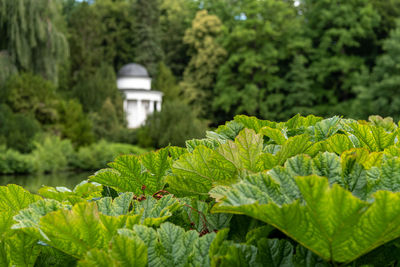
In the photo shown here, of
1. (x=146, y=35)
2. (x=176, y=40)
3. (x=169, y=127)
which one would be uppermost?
(x=146, y=35)

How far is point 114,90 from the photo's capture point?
79.9 ft

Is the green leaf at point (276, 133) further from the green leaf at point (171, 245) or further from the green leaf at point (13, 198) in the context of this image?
the green leaf at point (13, 198)

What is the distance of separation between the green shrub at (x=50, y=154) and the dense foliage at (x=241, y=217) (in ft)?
47.9

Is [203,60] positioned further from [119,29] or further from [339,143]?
[339,143]

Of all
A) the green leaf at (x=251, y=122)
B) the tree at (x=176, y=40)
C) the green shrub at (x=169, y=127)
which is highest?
the tree at (x=176, y=40)

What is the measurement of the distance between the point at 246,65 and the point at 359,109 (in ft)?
27.2

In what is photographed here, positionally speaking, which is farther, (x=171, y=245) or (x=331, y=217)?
(x=171, y=245)

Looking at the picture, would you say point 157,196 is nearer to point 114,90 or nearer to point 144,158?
point 144,158

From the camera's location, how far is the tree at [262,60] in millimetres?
25328

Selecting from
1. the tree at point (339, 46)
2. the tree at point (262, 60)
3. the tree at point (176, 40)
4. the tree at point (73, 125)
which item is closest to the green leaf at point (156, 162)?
the tree at point (73, 125)

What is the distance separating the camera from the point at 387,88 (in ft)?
61.4

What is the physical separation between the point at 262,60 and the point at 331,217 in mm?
25940

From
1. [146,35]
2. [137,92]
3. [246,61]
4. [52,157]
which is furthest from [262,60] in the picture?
[52,157]

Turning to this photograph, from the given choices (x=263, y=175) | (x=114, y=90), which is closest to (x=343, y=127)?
(x=263, y=175)
